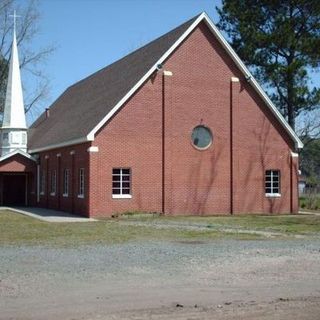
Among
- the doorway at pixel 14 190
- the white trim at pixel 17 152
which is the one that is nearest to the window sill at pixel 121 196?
the white trim at pixel 17 152

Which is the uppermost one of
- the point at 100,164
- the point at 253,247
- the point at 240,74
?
the point at 240,74

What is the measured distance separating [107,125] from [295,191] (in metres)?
11.3

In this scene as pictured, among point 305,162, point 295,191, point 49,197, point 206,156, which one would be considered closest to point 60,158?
point 49,197

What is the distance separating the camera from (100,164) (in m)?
28.4

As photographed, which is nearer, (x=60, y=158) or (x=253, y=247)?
(x=253, y=247)

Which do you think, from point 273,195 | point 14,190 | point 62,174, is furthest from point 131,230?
point 14,190

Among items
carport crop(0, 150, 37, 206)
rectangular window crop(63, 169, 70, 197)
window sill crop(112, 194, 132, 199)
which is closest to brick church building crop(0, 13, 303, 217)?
window sill crop(112, 194, 132, 199)

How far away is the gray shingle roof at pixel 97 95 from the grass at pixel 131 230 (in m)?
5.92

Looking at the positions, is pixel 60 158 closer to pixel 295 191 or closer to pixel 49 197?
pixel 49 197

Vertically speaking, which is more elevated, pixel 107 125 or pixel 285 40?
pixel 285 40

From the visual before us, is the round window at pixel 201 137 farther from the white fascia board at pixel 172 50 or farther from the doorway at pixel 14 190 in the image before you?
the doorway at pixel 14 190

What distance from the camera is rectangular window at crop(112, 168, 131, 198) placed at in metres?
29.1

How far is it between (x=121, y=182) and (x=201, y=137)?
4.96m

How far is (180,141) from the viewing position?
30312 mm
